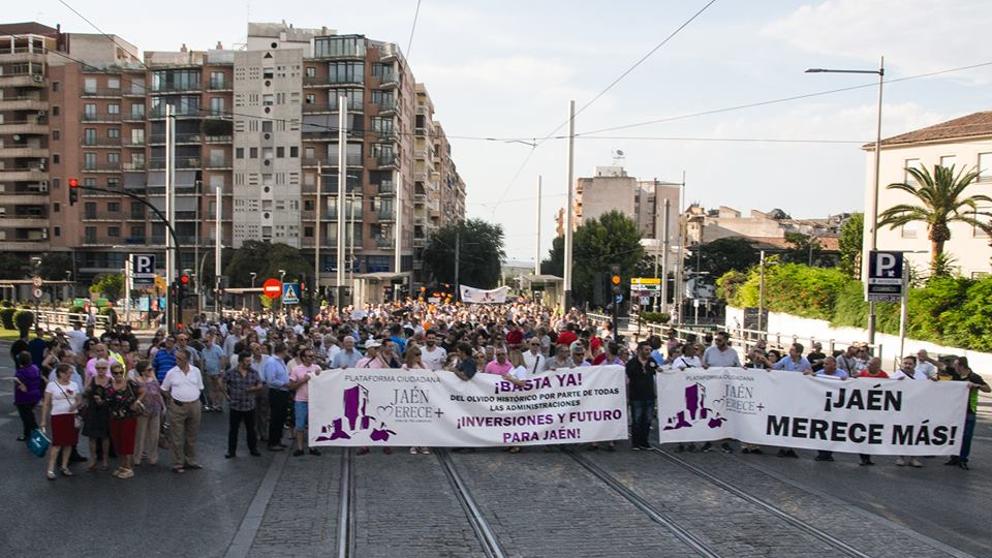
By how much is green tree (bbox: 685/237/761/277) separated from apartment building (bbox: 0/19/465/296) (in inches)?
1199

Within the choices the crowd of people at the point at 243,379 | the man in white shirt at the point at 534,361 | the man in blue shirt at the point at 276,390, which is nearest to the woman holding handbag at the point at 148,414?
the crowd of people at the point at 243,379

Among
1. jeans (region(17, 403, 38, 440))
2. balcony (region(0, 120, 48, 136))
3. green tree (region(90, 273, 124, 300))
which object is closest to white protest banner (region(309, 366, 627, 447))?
jeans (region(17, 403, 38, 440))

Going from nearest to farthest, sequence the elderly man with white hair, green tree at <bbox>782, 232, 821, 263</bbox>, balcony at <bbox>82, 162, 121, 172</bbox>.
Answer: the elderly man with white hair → balcony at <bbox>82, 162, 121, 172</bbox> → green tree at <bbox>782, 232, 821, 263</bbox>

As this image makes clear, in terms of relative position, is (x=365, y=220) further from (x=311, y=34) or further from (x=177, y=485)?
(x=177, y=485)

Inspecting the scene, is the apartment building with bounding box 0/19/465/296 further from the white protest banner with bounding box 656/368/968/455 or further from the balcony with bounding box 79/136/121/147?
the white protest banner with bounding box 656/368/968/455

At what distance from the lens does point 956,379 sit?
1376cm

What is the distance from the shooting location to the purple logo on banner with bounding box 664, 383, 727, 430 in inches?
542

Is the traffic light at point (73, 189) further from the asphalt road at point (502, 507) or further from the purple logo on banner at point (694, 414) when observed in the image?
the purple logo on banner at point (694, 414)

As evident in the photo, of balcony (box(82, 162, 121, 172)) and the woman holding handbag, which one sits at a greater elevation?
balcony (box(82, 162, 121, 172))

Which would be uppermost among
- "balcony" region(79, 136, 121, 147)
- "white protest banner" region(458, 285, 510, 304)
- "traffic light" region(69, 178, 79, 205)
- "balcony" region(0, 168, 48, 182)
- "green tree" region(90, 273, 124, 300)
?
"balcony" region(79, 136, 121, 147)

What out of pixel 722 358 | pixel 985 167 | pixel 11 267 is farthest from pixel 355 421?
pixel 11 267

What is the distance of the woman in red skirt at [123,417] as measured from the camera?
11.5 meters

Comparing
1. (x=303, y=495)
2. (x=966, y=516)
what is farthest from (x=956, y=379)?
(x=303, y=495)

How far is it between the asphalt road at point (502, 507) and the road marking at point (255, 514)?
0.02 metres
